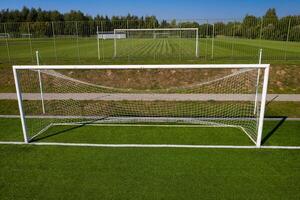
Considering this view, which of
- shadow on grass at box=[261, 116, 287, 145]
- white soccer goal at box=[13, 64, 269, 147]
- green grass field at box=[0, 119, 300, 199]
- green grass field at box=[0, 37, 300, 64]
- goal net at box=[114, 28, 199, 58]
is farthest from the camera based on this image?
goal net at box=[114, 28, 199, 58]

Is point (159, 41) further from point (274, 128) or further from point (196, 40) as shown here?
point (274, 128)

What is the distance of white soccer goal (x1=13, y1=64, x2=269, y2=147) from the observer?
26.1 ft

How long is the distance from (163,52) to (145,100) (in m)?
12.7

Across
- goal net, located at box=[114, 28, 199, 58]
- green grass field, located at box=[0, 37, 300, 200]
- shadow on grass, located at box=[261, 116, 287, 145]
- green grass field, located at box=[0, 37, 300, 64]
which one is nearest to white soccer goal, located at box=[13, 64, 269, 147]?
shadow on grass, located at box=[261, 116, 287, 145]

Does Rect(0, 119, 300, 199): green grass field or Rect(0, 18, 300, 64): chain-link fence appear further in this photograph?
Rect(0, 18, 300, 64): chain-link fence

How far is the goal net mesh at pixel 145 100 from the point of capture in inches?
335

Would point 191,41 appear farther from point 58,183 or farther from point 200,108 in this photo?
point 58,183

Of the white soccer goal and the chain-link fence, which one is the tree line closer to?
the chain-link fence

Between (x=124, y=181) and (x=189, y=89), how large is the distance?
24.8 ft

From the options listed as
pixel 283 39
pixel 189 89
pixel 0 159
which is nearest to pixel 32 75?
pixel 189 89

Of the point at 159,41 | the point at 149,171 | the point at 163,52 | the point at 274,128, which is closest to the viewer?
the point at 149,171

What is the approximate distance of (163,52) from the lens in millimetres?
22734

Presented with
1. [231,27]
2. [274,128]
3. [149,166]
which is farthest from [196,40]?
[149,166]

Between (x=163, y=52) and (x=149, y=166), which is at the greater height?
(x=163, y=52)
